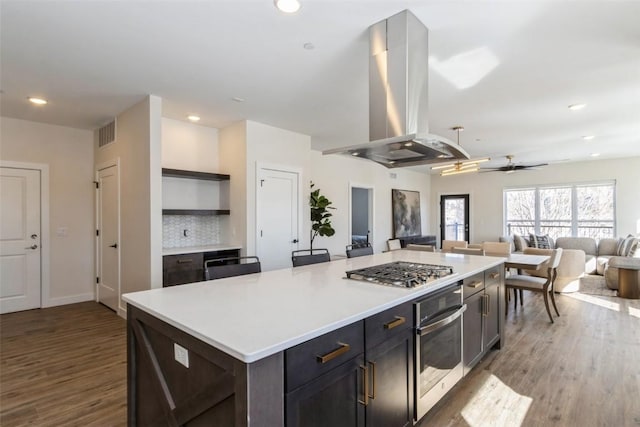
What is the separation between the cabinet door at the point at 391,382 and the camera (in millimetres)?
1537

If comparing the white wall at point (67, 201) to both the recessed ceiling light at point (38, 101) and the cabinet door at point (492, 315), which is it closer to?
the recessed ceiling light at point (38, 101)

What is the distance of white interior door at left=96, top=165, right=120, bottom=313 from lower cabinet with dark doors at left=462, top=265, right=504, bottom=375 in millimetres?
4128

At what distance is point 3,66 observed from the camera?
9.42ft

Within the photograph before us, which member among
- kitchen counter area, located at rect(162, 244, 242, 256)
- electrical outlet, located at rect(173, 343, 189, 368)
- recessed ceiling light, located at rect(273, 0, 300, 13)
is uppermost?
recessed ceiling light, located at rect(273, 0, 300, 13)

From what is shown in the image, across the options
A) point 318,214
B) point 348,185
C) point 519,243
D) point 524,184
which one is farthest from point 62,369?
point 524,184

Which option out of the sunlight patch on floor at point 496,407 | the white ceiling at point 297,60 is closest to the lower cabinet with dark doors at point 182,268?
the white ceiling at point 297,60

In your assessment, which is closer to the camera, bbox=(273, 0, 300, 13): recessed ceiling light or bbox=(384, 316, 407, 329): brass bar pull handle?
bbox=(384, 316, 407, 329): brass bar pull handle

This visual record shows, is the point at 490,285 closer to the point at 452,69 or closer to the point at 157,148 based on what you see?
the point at 452,69

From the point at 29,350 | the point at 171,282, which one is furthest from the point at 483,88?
the point at 29,350

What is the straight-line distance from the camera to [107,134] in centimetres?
455

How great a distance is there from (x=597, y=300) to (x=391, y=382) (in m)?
5.11

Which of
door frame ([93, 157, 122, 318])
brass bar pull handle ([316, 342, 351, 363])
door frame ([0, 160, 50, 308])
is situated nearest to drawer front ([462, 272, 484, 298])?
brass bar pull handle ([316, 342, 351, 363])

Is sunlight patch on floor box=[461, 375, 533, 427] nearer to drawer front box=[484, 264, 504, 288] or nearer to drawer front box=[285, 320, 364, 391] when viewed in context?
drawer front box=[484, 264, 504, 288]

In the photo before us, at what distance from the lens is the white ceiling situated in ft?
6.97
